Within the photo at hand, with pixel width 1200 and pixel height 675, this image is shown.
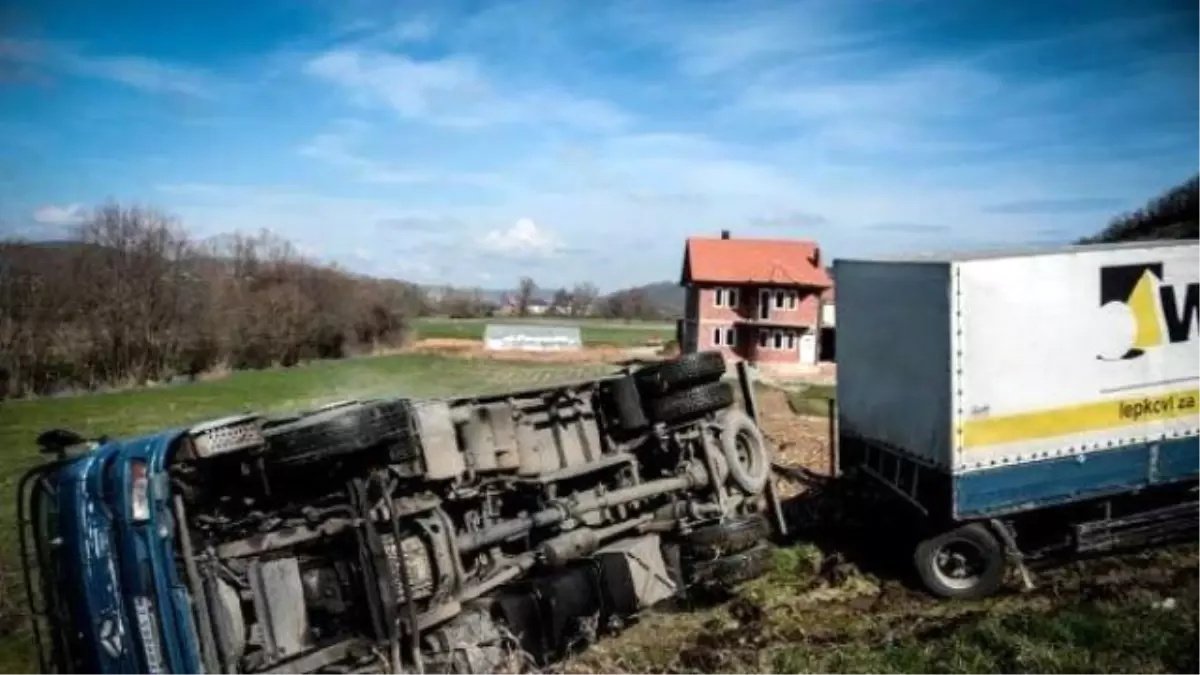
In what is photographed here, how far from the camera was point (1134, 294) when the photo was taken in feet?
24.6

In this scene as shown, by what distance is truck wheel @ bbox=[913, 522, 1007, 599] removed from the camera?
716 cm

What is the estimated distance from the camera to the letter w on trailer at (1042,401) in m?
7.09

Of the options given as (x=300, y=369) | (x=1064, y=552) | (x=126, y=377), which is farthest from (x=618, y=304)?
(x=1064, y=552)

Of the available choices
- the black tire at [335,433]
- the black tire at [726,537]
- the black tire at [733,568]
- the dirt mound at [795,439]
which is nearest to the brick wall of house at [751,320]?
the dirt mound at [795,439]

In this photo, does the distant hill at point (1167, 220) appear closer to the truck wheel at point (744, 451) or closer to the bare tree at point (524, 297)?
the truck wheel at point (744, 451)

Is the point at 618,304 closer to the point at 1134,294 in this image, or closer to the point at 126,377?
the point at 126,377

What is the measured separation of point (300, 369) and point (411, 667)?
3732cm

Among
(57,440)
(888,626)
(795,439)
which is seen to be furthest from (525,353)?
(57,440)

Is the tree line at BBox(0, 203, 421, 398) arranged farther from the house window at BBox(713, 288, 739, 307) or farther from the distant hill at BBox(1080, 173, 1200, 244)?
the distant hill at BBox(1080, 173, 1200, 244)

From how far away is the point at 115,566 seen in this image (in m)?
4.47

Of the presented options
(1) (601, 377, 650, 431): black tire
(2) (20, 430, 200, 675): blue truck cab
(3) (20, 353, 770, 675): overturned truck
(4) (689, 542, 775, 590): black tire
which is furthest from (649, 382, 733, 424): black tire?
(2) (20, 430, 200, 675): blue truck cab

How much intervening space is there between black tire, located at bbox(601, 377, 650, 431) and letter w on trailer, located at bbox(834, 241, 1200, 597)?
276 centimetres

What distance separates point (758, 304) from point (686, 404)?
35.7 m

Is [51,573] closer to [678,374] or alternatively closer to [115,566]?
[115,566]
